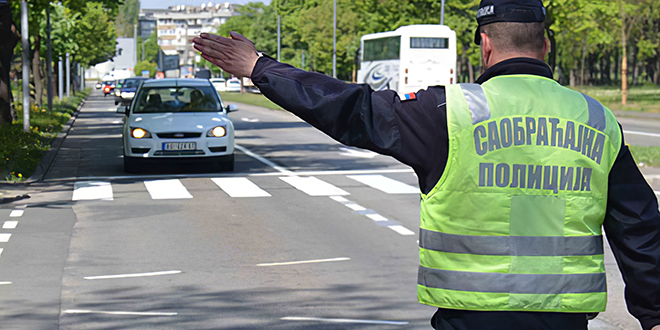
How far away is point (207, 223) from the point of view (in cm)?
1017

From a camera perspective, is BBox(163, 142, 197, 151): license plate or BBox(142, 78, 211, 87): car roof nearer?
BBox(163, 142, 197, 151): license plate

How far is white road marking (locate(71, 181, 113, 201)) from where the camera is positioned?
40.8 ft

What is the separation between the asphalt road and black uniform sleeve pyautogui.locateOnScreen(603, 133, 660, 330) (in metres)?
3.34

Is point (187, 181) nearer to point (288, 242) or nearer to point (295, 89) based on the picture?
point (288, 242)

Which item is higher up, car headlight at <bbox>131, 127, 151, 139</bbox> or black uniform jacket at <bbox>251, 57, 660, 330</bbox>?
black uniform jacket at <bbox>251, 57, 660, 330</bbox>

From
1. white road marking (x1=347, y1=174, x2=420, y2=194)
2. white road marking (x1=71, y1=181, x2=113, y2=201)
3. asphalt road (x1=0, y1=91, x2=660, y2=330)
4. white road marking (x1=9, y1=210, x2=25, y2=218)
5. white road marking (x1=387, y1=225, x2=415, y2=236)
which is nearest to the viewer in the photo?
asphalt road (x1=0, y1=91, x2=660, y2=330)

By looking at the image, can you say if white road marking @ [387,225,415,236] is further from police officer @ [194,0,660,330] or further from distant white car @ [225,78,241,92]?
distant white car @ [225,78,241,92]

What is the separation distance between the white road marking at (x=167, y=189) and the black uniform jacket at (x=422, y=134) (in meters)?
10.0

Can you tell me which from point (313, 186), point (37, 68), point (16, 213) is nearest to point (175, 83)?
A: point (313, 186)

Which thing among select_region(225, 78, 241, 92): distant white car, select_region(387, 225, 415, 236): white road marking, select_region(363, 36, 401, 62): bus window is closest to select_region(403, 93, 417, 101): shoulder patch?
select_region(387, 225, 415, 236): white road marking

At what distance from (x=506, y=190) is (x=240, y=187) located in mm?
11265

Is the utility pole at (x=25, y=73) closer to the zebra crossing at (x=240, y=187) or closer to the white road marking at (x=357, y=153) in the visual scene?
the white road marking at (x=357, y=153)

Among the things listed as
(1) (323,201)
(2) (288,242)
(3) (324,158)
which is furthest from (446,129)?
(3) (324,158)

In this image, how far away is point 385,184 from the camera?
46.2 ft
